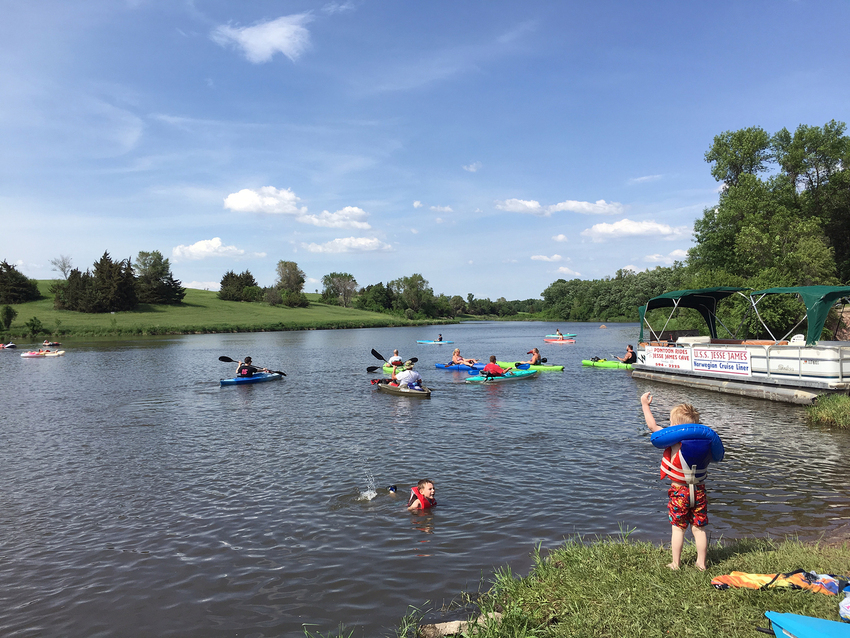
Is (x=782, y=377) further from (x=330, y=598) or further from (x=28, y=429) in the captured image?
(x=28, y=429)

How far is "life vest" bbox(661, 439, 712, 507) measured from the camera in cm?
595

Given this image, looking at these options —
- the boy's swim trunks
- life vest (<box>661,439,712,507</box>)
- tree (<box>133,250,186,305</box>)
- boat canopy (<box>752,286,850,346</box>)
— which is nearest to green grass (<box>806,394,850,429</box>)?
boat canopy (<box>752,286,850,346</box>)

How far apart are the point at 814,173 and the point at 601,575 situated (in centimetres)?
5621

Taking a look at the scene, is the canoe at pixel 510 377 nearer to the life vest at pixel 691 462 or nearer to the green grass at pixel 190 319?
the life vest at pixel 691 462

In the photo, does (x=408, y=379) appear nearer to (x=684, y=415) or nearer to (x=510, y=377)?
(x=510, y=377)

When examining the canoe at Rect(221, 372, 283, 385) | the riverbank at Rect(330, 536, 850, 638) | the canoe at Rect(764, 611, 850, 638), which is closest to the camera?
the canoe at Rect(764, 611, 850, 638)

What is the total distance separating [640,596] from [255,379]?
2596 centimetres

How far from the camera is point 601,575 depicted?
19.8 ft

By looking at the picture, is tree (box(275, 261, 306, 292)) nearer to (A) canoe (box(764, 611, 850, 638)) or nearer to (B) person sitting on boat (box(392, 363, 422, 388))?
(B) person sitting on boat (box(392, 363, 422, 388))

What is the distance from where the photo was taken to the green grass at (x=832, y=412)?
49.8ft

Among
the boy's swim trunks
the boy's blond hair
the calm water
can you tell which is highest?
the boy's blond hair

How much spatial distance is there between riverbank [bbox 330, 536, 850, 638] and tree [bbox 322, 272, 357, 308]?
526ft

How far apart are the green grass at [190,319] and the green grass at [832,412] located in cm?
8118

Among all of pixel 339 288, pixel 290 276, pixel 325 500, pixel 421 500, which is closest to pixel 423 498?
pixel 421 500
